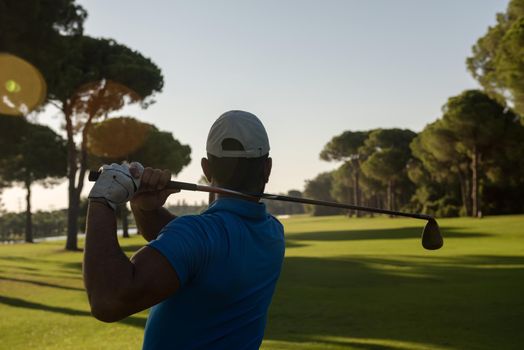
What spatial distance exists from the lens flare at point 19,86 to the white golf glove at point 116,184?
52.5ft

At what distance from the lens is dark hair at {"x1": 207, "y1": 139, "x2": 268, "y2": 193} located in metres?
2.19

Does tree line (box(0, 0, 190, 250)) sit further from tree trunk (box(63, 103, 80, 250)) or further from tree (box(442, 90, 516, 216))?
tree (box(442, 90, 516, 216))

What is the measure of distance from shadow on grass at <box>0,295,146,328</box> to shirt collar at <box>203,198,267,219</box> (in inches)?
310

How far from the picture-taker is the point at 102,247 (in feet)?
5.93

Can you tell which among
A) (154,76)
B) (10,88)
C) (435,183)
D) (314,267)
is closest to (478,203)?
(435,183)

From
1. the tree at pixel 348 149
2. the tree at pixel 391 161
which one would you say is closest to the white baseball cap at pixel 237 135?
the tree at pixel 391 161

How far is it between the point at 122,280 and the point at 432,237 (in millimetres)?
2605

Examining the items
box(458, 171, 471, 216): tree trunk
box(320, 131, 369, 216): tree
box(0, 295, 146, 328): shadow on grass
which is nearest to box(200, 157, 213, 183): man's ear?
box(0, 295, 146, 328): shadow on grass

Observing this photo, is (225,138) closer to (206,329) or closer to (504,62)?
(206,329)

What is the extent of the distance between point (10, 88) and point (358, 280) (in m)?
13.4

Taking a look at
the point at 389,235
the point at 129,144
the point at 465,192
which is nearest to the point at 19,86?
the point at 389,235

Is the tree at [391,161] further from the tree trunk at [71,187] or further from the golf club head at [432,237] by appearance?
the golf club head at [432,237]

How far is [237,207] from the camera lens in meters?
2.13

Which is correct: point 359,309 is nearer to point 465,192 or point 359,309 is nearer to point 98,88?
point 98,88
